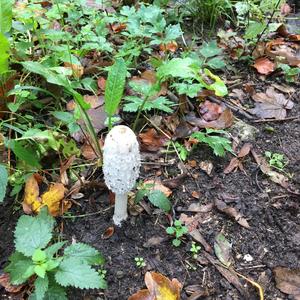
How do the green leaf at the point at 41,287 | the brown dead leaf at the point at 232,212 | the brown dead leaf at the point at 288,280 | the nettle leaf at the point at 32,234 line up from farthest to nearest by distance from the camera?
1. the brown dead leaf at the point at 232,212
2. the brown dead leaf at the point at 288,280
3. the nettle leaf at the point at 32,234
4. the green leaf at the point at 41,287

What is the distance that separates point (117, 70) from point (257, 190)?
0.84 metres

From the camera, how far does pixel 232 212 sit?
194cm

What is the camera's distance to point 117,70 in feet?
6.01

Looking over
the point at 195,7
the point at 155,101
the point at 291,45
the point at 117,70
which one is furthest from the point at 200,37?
the point at 117,70

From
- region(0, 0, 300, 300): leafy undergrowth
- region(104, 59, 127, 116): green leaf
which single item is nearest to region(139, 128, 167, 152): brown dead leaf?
region(0, 0, 300, 300): leafy undergrowth

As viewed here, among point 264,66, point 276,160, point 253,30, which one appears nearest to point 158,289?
point 276,160

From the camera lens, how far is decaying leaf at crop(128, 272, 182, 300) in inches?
64.1

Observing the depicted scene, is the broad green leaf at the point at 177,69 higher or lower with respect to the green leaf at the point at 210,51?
higher

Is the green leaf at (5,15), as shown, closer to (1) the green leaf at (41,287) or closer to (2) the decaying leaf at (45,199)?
(2) the decaying leaf at (45,199)

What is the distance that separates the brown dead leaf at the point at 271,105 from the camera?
2449 mm

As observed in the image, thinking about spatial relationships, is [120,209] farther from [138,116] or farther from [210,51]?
[210,51]

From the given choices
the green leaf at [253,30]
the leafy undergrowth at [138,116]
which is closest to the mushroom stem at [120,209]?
the leafy undergrowth at [138,116]

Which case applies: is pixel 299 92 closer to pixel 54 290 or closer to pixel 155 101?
pixel 155 101

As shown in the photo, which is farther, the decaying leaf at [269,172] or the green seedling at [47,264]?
the decaying leaf at [269,172]
